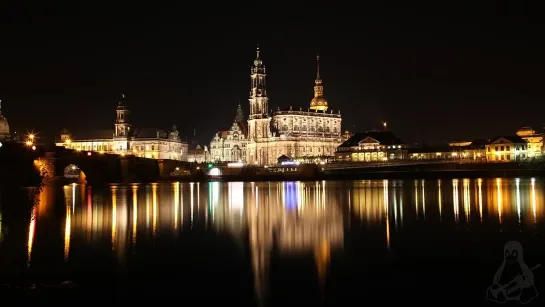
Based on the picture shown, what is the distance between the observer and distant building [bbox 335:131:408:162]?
13975 cm

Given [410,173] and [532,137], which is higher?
[532,137]

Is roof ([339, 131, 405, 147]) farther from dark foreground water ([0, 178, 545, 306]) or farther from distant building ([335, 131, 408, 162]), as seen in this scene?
dark foreground water ([0, 178, 545, 306])

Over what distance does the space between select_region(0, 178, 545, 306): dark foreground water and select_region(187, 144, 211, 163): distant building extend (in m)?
134

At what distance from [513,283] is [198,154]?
162240mm

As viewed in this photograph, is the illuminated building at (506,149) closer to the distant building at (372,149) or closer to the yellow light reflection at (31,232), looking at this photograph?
the distant building at (372,149)

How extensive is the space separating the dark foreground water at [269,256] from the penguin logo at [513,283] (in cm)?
16

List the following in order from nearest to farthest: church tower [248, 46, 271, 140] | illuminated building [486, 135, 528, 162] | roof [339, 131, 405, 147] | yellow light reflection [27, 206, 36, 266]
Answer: yellow light reflection [27, 206, 36, 266]
illuminated building [486, 135, 528, 162]
roof [339, 131, 405, 147]
church tower [248, 46, 271, 140]

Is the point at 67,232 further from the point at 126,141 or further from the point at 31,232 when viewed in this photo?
the point at 126,141

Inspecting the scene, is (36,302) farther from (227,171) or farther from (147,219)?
(227,171)

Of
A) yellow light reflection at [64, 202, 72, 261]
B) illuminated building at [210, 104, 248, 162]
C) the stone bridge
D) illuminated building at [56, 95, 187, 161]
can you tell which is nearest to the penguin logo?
yellow light reflection at [64, 202, 72, 261]

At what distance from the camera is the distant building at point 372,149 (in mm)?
139750

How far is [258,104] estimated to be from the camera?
152375 millimetres

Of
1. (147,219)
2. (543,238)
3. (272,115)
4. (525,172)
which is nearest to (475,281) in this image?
(543,238)

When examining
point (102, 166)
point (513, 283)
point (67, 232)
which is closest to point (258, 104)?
point (102, 166)
